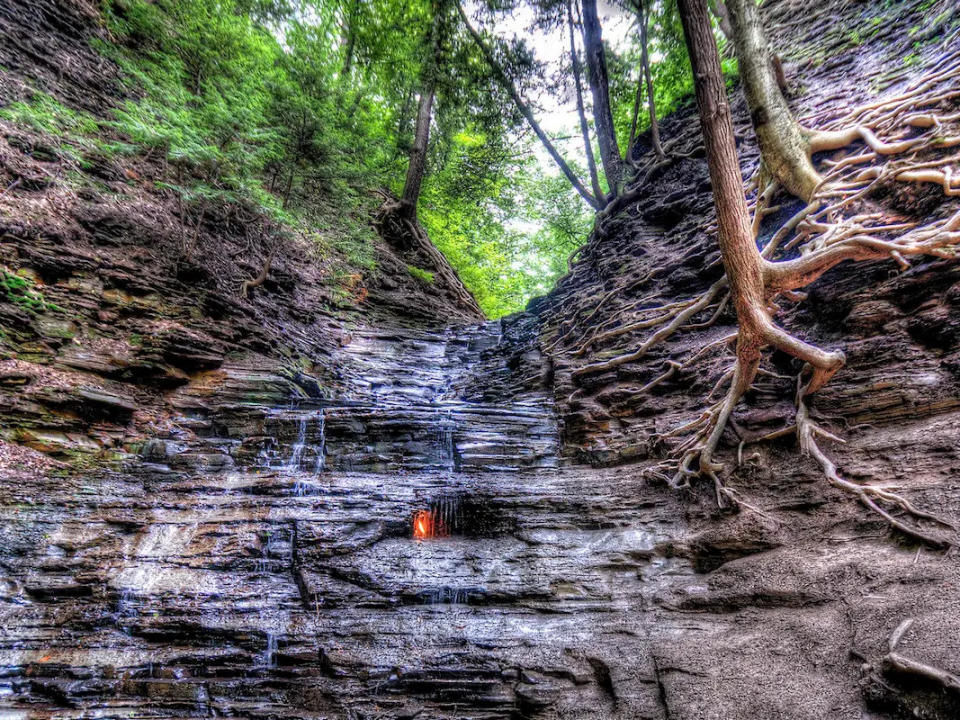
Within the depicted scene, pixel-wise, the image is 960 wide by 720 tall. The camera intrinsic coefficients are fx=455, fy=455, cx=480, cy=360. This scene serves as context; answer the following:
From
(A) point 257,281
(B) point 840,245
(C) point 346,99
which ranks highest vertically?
(C) point 346,99

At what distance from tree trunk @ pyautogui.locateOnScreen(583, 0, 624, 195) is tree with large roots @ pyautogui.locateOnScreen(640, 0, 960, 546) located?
484 centimetres

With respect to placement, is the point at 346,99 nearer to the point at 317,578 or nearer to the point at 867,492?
the point at 317,578

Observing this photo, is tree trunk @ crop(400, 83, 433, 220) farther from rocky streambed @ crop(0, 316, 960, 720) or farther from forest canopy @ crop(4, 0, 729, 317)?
rocky streambed @ crop(0, 316, 960, 720)

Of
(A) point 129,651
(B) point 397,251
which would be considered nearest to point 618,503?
(A) point 129,651

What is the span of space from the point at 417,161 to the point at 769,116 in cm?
1196

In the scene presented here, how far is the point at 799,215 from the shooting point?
5.85 meters

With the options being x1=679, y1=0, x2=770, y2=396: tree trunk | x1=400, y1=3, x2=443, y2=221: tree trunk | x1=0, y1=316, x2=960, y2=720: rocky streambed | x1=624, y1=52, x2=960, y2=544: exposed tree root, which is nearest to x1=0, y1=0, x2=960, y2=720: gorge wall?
x1=0, y1=316, x2=960, y2=720: rocky streambed

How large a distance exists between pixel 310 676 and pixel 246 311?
6.63 meters

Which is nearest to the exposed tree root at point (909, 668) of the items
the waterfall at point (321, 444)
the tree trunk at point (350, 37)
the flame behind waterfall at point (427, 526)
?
the flame behind waterfall at point (427, 526)

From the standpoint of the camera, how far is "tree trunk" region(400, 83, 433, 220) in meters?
15.7

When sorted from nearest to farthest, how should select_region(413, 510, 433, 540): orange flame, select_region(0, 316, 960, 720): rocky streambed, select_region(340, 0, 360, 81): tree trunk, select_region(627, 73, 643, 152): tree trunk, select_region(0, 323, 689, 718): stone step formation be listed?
1. select_region(0, 316, 960, 720): rocky streambed
2. select_region(0, 323, 689, 718): stone step formation
3. select_region(413, 510, 433, 540): orange flame
4. select_region(627, 73, 643, 152): tree trunk
5. select_region(340, 0, 360, 81): tree trunk

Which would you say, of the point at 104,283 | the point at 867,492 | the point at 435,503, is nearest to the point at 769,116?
the point at 867,492

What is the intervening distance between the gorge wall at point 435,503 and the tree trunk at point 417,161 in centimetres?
866

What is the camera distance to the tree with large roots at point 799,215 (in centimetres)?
435
